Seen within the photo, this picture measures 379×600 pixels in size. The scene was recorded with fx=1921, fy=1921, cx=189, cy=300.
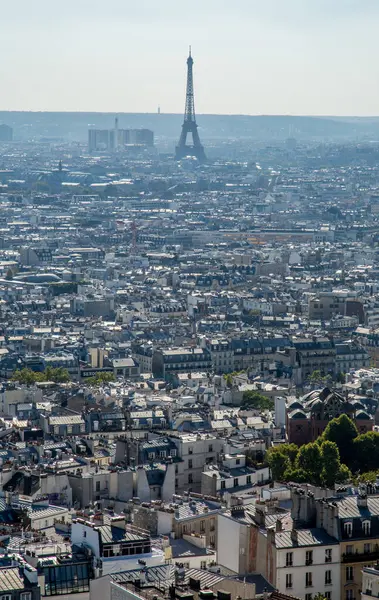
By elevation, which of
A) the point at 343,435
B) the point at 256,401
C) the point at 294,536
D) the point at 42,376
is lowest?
the point at 42,376

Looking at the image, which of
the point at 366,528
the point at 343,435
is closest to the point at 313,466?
the point at 343,435

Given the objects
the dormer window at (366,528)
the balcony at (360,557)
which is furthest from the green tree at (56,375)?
the balcony at (360,557)

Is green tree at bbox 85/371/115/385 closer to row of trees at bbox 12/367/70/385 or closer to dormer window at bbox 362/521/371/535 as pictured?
row of trees at bbox 12/367/70/385

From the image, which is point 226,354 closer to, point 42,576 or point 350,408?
point 350,408

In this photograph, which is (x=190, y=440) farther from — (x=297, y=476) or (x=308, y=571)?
(x=308, y=571)

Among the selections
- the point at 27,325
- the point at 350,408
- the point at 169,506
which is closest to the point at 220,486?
the point at 169,506

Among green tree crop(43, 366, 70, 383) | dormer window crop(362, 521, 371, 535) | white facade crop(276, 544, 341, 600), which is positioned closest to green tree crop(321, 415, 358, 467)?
dormer window crop(362, 521, 371, 535)
